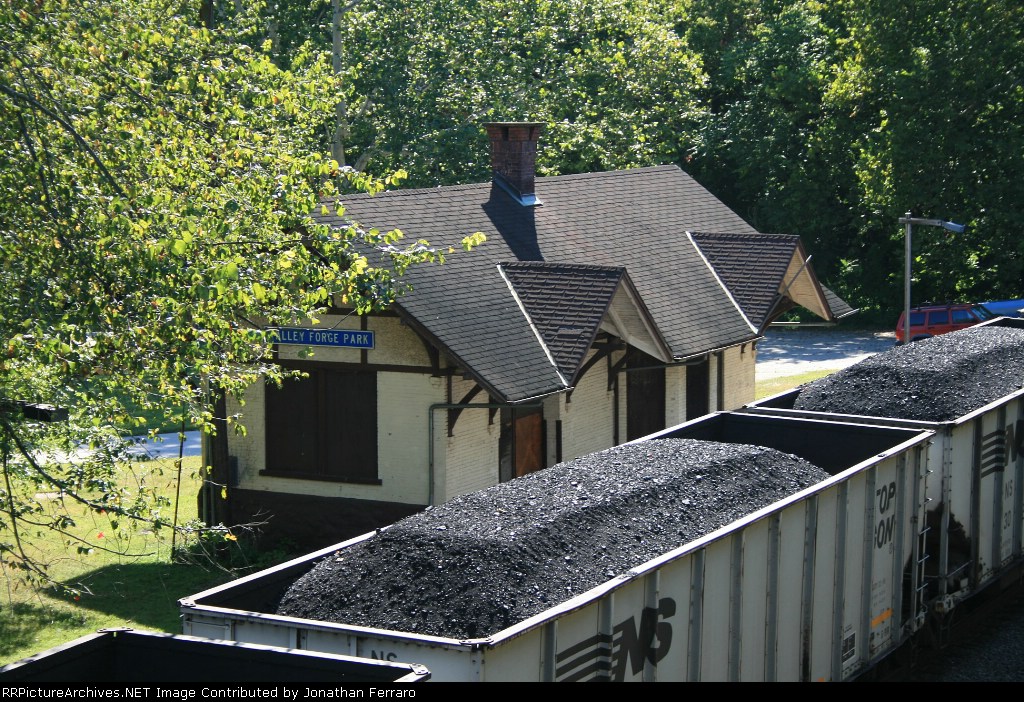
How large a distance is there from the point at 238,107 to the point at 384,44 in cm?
2242

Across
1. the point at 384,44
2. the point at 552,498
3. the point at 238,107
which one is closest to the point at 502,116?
the point at 384,44

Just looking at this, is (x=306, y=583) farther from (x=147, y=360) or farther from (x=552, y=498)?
(x=147, y=360)

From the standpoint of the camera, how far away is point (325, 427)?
17625 millimetres

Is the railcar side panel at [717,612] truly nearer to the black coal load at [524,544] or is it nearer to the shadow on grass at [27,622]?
the black coal load at [524,544]

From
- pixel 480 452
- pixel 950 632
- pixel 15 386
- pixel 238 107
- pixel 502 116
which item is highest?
pixel 502 116

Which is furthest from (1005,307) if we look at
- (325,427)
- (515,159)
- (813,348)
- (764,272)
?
(325,427)

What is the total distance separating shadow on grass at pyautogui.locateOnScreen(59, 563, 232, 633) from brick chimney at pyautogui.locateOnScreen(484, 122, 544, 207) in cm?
905

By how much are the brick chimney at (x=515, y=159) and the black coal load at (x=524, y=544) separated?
494 inches

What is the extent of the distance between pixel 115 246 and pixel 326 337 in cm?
612

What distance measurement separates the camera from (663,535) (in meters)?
9.42

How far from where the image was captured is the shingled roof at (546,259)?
1703cm

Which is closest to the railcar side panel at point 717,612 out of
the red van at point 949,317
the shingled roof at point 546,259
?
the shingled roof at point 546,259

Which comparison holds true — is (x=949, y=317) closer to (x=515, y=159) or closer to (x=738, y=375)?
(x=738, y=375)

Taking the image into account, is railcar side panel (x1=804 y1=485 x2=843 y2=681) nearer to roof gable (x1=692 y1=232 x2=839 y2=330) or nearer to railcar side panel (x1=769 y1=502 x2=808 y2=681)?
railcar side panel (x1=769 y1=502 x2=808 y2=681)
